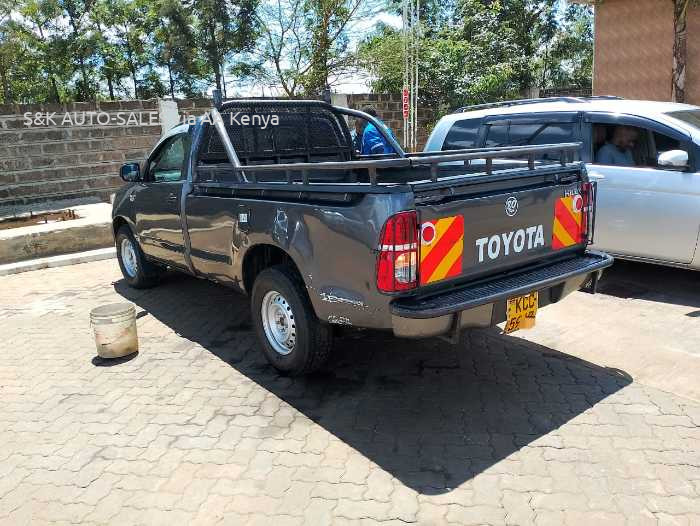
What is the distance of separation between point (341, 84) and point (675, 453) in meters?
17.0

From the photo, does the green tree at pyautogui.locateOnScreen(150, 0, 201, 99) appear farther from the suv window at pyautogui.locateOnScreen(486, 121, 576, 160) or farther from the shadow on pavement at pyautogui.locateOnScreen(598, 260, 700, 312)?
the shadow on pavement at pyautogui.locateOnScreen(598, 260, 700, 312)

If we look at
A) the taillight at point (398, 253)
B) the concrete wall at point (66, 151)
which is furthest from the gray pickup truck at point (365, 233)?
the concrete wall at point (66, 151)

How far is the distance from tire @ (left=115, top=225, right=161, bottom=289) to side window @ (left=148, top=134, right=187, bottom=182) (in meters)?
0.93

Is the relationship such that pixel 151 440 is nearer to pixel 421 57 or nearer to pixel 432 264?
pixel 432 264

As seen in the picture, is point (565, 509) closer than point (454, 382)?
Yes

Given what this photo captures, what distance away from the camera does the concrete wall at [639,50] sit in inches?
571

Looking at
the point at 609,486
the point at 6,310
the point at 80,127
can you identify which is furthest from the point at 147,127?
the point at 609,486

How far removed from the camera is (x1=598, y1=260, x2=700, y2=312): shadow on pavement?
5.70 m

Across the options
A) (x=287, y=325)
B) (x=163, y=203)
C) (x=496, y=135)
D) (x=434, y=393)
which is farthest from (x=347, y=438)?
(x=496, y=135)

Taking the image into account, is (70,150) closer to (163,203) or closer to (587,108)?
(163,203)

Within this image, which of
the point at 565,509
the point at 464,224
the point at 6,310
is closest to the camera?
the point at 565,509

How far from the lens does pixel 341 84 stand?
18672 millimetres

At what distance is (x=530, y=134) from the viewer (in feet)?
21.2

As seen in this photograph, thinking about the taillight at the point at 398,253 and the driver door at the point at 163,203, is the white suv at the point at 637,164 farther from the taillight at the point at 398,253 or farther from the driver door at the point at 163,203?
the driver door at the point at 163,203
